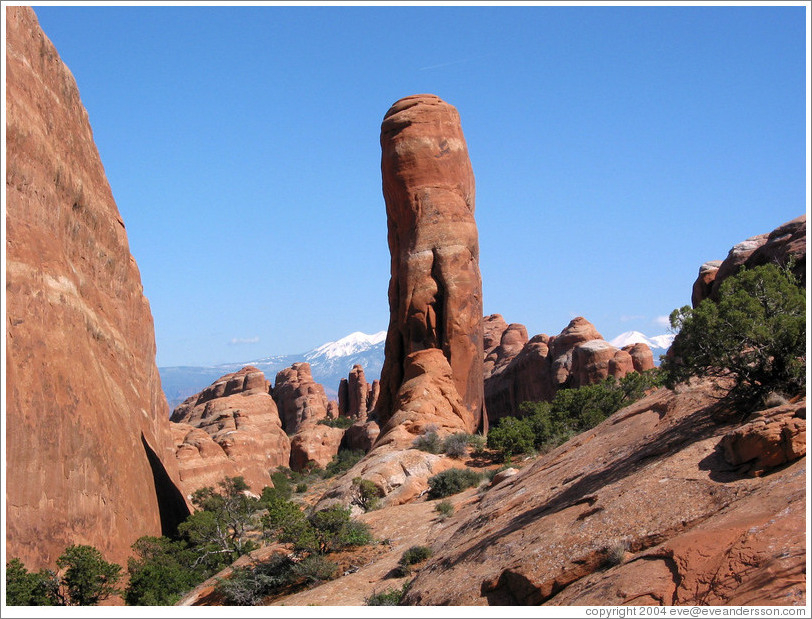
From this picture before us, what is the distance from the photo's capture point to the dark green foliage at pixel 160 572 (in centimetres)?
2005

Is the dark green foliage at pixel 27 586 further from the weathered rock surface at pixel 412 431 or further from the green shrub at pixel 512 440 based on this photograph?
the green shrub at pixel 512 440

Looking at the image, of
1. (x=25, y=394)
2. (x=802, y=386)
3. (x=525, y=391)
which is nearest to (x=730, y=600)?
(x=802, y=386)

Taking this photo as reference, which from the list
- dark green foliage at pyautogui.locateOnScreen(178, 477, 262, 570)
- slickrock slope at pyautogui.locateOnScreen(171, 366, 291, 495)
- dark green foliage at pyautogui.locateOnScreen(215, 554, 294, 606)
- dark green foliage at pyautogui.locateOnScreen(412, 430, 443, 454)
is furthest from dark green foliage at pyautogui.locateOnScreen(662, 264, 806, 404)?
slickrock slope at pyautogui.locateOnScreen(171, 366, 291, 495)

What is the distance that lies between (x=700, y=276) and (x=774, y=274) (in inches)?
464

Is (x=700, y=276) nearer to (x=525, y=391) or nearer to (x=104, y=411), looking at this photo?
(x=104, y=411)

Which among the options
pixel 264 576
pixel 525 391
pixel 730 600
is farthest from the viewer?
pixel 525 391

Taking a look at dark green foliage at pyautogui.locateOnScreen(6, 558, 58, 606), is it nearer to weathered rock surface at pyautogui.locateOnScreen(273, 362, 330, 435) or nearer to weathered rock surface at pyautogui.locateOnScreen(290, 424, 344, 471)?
weathered rock surface at pyautogui.locateOnScreen(290, 424, 344, 471)

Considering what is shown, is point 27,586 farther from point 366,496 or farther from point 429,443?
point 429,443

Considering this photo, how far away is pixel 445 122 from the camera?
4150 centimetres

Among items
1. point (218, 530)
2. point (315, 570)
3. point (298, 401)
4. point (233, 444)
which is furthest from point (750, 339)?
point (298, 401)

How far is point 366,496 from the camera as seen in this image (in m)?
24.4

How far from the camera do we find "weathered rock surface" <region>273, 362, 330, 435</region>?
3524 inches

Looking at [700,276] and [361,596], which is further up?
[700,276]

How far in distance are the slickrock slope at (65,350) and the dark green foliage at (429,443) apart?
30.7ft
